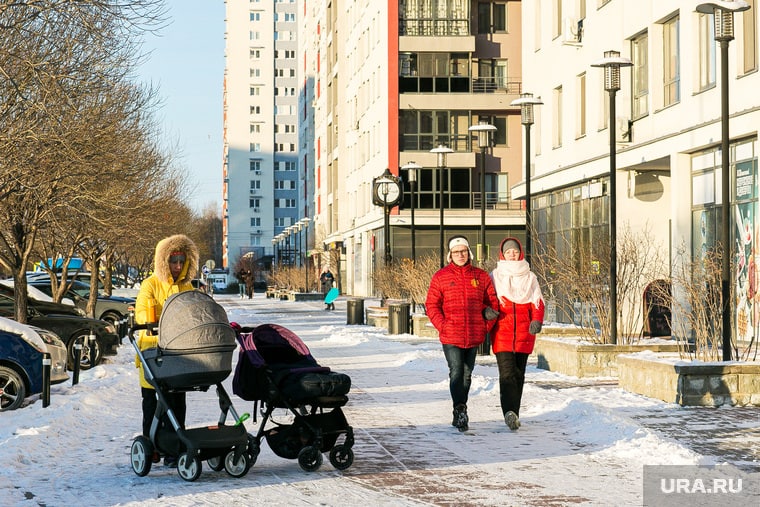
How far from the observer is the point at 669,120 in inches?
1046

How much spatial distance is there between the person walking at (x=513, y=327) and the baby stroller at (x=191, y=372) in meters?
3.50

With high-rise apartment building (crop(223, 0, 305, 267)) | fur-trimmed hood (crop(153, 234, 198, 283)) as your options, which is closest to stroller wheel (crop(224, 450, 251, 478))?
fur-trimmed hood (crop(153, 234, 198, 283))

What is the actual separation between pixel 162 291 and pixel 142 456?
1331 millimetres

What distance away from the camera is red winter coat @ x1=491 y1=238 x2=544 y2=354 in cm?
1170

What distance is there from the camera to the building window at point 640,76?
28.5 metres

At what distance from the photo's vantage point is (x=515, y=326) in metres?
11.7

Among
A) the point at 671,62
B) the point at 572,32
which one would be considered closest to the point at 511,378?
the point at 671,62

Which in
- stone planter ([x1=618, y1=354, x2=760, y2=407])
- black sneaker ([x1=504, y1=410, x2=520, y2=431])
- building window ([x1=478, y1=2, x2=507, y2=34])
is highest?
building window ([x1=478, y1=2, x2=507, y2=34])

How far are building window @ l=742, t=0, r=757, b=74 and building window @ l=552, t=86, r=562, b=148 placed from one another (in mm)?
12590

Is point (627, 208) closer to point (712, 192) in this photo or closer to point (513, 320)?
point (712, 192)

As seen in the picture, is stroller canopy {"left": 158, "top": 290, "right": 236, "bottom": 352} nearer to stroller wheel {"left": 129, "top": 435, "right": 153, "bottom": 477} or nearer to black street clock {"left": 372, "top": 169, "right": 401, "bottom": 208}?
stroller wheel {"left": 129, "top": 435, "right": 153, "bottom": 477}

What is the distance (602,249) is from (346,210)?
64.4 meters

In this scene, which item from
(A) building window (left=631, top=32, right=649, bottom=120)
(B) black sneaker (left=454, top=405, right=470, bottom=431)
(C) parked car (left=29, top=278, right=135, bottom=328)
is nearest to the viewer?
(B) black sneaker (left=454, top=405, right=470, bottom=431)
